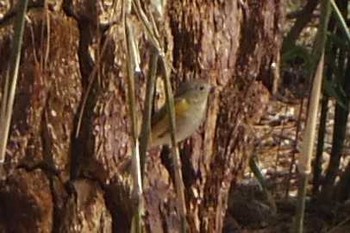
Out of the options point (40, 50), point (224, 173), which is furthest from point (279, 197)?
point (40, 50)

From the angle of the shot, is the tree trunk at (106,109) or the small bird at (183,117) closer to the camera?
the small bird at (183,117)

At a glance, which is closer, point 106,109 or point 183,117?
point 183,117

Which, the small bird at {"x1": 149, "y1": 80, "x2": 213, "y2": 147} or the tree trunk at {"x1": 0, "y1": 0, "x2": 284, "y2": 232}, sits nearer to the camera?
the small bird at {"x1": 149, "y1": 80, "x2": 213, "y2": 147}

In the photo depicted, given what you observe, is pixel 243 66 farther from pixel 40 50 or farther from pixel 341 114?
pixel 341 114

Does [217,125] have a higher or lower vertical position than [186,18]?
lower
